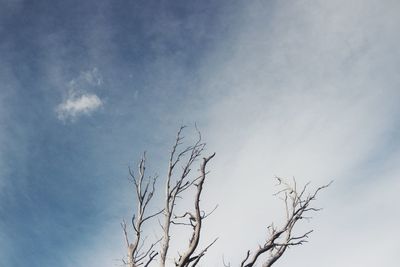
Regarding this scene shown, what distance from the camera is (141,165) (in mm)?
7586

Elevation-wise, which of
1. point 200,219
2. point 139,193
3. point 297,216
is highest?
point 139,193

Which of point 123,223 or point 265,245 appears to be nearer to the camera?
point 265,245

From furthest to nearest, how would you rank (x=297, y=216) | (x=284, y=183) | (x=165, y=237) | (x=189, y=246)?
(x=284, y=183), (x=297, y=216), (x=165, y=237), (x=189, y=246)

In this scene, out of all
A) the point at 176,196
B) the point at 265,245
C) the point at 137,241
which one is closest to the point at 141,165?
the point at 176,196

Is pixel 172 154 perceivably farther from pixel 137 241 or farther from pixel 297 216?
pixel 297 216

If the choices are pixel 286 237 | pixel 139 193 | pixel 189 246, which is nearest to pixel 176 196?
pixel 139 193

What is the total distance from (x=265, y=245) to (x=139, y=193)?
2.69 m

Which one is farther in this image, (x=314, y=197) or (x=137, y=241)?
(x=314, y=197)

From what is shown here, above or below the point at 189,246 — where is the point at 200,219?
above

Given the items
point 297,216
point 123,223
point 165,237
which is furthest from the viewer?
point 297,216

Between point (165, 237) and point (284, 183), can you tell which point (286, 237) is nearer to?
point (284, 183)

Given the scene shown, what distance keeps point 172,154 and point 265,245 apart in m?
2.53

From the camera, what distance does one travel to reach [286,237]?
8.05 metres

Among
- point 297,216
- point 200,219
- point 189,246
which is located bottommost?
point 189,246
